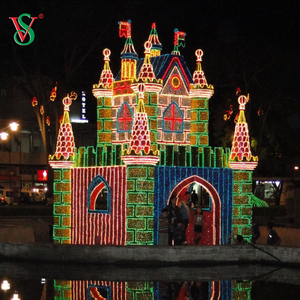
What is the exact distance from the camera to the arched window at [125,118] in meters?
23.1

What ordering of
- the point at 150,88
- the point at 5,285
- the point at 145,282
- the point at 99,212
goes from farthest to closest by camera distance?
the point at 99,212 → the point at 150,88 → the point at 145,282 → the point at 5,285

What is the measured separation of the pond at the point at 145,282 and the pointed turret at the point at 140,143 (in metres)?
2.90

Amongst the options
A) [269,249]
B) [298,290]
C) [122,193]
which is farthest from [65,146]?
[298,290]

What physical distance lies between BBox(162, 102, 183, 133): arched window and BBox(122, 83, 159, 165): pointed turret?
1.70m

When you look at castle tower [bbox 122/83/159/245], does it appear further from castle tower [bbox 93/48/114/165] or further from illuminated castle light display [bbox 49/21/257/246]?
castle tower [bbox 93/48/114/165]

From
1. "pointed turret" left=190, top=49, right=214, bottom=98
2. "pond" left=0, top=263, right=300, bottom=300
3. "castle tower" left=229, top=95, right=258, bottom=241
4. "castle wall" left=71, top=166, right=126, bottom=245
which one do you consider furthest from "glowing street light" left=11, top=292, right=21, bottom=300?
"pointed turret" left=190, top=49, right=214, bottom=98

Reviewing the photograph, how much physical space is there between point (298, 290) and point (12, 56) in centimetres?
2524

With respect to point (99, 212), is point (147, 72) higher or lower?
higher

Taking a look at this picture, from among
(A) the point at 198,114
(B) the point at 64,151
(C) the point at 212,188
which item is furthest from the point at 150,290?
(A) the point at 198,114

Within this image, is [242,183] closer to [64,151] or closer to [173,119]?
[173,119]

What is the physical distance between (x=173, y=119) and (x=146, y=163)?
237cm

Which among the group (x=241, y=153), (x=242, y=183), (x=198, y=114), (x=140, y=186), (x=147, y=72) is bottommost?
(x=140, y=186)

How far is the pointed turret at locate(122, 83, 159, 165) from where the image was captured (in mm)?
21203

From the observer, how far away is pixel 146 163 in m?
21.3
